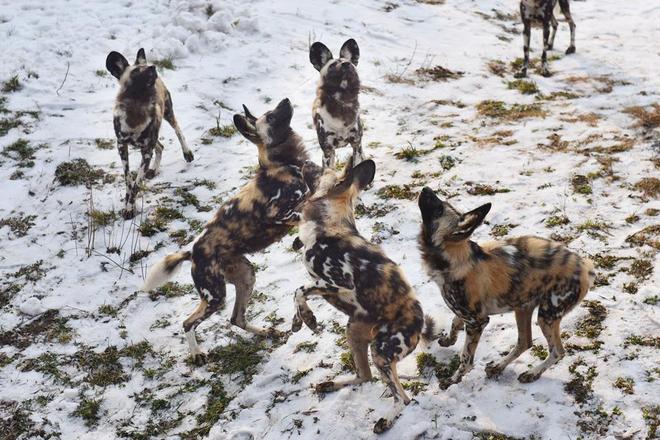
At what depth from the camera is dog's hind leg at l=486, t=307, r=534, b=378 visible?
4.93 m

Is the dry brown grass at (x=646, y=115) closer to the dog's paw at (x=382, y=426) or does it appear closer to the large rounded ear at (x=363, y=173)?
the large rounded ear at (x=363, y=173)

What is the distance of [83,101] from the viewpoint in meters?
10.8

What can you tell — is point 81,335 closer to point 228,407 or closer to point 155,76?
point 228,407

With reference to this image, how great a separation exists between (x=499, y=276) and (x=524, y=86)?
7.27 meters

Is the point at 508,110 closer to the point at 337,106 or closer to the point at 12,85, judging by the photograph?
the point at 337,106

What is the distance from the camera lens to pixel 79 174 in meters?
8.94

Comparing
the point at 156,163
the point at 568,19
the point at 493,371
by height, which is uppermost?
the point at 568,19

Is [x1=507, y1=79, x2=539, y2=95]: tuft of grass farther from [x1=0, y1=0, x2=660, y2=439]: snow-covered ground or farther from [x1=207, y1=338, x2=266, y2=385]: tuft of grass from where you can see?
[x1=207, y1=338, x2=266, y2=385]: tuft of grass

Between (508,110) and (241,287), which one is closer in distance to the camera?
(241,287)

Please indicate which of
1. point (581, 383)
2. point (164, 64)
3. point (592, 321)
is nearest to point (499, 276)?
point (581, 383)

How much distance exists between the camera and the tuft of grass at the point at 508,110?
979cm

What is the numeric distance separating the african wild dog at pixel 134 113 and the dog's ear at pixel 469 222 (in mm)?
5011

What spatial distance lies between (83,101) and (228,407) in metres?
7.46

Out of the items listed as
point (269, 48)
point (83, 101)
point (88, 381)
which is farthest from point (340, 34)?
point (88, 381)
